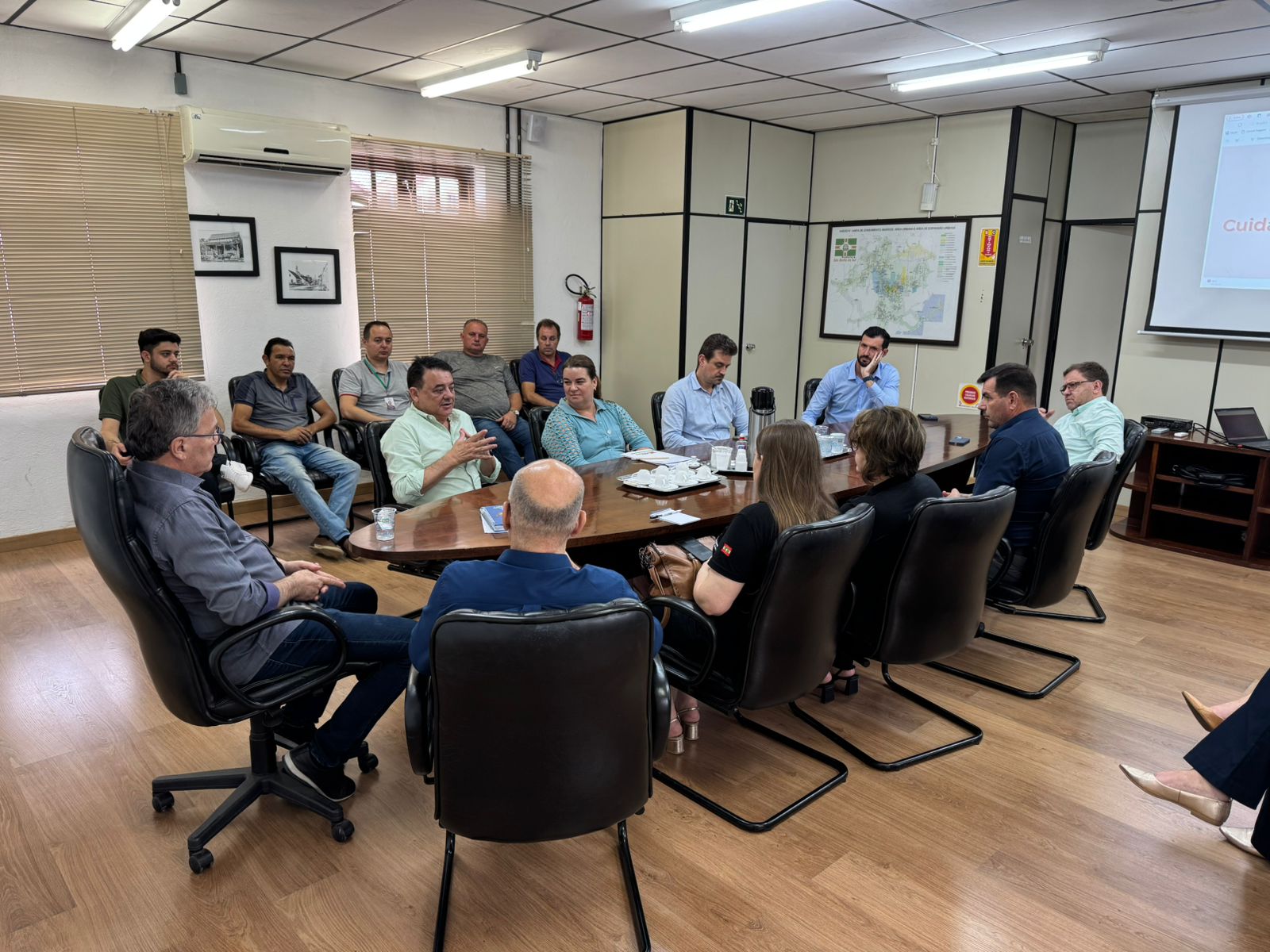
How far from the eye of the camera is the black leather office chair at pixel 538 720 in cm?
169

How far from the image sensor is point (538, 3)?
13.5ft

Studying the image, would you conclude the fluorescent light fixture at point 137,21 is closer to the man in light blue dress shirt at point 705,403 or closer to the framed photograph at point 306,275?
the framed photograph at point 306,275

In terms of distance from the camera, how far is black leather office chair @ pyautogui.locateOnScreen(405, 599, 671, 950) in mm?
1691

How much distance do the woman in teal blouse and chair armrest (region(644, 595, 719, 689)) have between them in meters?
1.66

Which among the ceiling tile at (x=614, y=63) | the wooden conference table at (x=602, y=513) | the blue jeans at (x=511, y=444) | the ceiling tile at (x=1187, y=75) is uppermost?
the ceiling tile at (x=1187, y=75)

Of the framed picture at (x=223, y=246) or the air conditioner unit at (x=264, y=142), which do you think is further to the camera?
the framed picture at (x=223, y=246)

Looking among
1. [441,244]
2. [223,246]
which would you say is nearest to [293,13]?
[223,246]

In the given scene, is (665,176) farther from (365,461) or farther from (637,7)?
(365,461)

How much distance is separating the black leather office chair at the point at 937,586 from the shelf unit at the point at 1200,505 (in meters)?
3.22

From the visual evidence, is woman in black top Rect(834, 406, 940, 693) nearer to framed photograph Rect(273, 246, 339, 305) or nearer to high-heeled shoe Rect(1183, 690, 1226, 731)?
high-heeled shoe Rect(1183, 690, 1226, 731)

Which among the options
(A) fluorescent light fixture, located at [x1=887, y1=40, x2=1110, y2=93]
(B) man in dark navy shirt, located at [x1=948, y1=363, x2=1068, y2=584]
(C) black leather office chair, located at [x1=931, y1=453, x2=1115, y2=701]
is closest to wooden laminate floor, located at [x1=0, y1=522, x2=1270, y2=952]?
(C) black leather office chair, located at [x1=931, y1=453, x2=1115, y2=701]

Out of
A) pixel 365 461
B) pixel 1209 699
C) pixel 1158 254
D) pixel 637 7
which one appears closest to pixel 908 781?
pixel 1209 699

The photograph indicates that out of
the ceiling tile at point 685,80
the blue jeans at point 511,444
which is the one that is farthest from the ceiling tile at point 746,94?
the blue jeans at point 511,444

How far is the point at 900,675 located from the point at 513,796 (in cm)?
229
